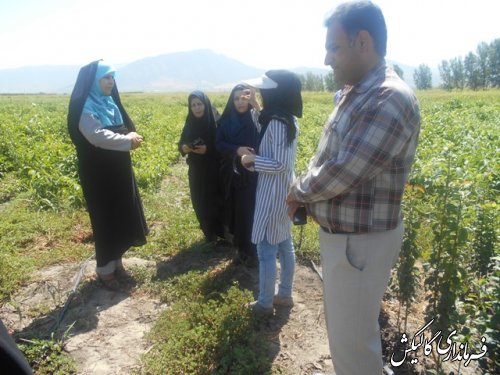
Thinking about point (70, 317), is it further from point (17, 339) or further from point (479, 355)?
point (479, 355)

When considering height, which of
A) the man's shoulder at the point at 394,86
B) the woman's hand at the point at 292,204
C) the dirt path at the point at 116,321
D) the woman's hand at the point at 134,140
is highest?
the man's shoulder at the point at 394,86

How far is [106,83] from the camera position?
10.8 feet

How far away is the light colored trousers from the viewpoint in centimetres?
176

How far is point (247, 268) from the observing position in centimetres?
398

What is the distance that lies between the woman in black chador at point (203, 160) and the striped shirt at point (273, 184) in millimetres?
1548

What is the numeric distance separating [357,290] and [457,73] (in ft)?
289

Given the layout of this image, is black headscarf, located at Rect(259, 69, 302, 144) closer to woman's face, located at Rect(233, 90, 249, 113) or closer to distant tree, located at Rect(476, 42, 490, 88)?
woman's face, located at Rect(233, 90, 249, 113)

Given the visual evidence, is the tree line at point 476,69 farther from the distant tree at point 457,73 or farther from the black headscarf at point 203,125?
the black headscarf at point 203,125

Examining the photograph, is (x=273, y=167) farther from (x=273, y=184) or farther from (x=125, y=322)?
(x=125, y=322)

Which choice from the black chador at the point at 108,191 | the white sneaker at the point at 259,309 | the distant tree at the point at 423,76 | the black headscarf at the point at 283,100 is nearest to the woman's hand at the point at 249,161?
the black headscarf at the point at 283,100

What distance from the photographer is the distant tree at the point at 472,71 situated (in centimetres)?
7075

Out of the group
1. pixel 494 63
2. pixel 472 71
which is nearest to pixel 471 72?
pixel 472 71

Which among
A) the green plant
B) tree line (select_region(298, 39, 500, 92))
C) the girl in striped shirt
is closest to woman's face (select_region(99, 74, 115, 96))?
the girl in striped shirt

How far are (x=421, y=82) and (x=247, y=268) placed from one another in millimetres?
96187
